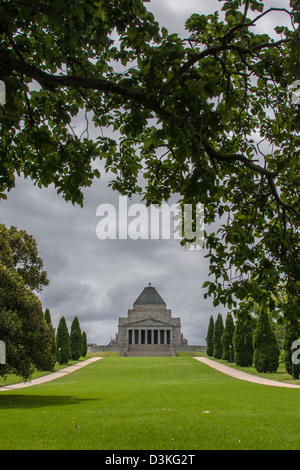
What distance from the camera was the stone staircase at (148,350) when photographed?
3068 inches

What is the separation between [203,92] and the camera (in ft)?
16.9

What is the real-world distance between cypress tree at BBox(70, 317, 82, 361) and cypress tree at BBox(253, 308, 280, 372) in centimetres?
3044

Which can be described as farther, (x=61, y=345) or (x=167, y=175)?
(x=61, y=345)

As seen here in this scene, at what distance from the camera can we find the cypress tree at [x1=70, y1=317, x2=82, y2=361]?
6272 centimetres

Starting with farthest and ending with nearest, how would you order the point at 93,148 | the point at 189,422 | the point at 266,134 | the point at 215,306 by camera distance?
the point at 189,422
the point at 266,134
the point at 93,148
the point at 215,306

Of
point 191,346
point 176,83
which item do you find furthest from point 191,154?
point 191,346

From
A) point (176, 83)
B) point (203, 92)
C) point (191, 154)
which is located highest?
point (176, 83)

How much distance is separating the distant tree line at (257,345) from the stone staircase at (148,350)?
14.3 metres

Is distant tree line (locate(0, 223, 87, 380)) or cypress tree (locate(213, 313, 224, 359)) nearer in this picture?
distant tree line (locate(0, 223, 87, 380))

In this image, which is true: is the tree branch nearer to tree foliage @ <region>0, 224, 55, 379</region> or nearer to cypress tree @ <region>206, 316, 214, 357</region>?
tree foliage @ <region>0, 224, 55, 379</region>

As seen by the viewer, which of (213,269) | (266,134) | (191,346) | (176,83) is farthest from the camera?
(191,346)

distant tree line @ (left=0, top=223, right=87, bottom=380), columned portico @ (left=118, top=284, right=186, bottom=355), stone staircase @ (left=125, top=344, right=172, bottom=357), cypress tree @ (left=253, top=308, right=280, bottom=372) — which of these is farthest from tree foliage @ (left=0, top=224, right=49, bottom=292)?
columned portico @ (left=118, top=284, right=186, bottom=355)

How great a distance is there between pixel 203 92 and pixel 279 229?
340cm

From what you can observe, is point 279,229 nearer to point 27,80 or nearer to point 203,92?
point 203,92
